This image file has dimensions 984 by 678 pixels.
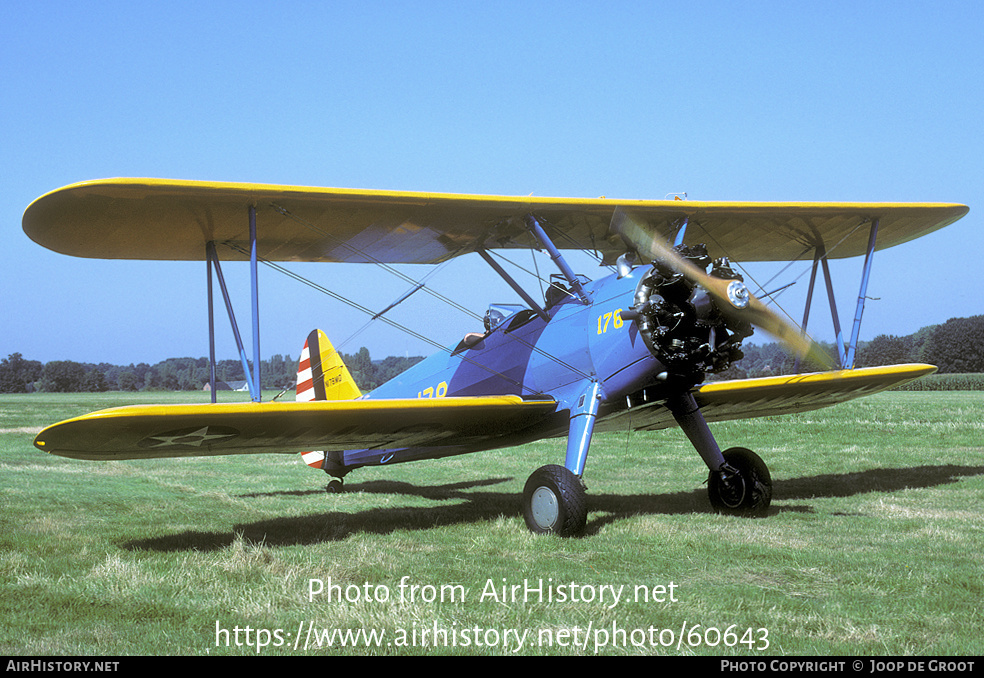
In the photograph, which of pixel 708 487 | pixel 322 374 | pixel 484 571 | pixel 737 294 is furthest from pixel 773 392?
pixel 322 374

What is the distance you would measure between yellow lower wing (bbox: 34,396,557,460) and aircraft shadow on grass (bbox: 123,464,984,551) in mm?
773

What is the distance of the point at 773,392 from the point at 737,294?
309 centimetres

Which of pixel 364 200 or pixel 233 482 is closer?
pixel 364 200

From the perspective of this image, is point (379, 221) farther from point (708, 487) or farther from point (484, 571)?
point (708, 487)

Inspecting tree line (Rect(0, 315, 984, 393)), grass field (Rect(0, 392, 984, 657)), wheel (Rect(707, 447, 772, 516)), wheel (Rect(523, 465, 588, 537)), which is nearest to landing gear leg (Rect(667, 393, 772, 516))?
wheel (Rect(707, 447, 772, 516))

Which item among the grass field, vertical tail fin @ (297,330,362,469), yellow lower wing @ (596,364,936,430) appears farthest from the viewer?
vertical tail fin @ (297,330,362,469)

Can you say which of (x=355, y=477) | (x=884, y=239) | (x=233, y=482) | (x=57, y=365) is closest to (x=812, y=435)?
(x=884, y=239)

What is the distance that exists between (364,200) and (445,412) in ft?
6.90

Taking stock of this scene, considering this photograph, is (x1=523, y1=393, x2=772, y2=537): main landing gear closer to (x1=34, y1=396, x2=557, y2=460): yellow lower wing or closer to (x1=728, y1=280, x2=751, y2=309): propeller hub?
(x1=34, y1=396, x2=557, y2=460): yellow lower wing

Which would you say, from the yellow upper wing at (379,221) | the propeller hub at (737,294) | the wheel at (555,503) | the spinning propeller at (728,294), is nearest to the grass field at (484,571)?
the wheel at (555,503)

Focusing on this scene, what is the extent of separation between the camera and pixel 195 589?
4789 millimetres

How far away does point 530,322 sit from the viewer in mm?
8148

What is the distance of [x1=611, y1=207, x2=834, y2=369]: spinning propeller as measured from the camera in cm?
650
